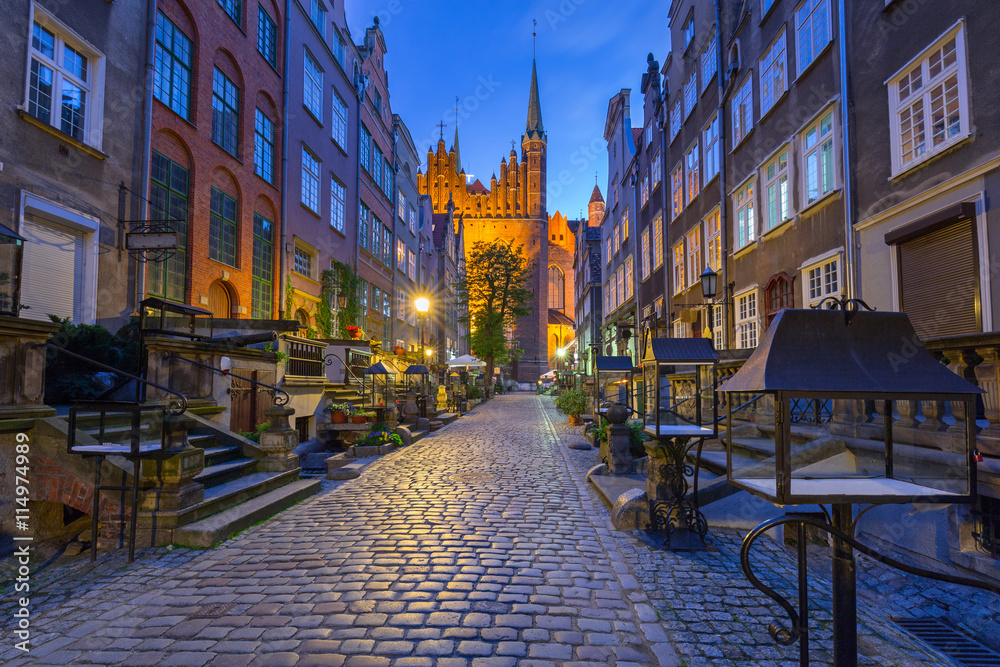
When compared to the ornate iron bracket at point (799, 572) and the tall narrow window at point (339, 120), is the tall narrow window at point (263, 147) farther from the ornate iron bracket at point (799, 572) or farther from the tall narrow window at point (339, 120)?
the ornate iron bracket at point (799, 572)

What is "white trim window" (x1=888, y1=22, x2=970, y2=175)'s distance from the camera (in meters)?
7.97

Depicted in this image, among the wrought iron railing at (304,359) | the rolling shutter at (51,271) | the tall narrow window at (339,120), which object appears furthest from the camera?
the tall narrow window at (339,120)

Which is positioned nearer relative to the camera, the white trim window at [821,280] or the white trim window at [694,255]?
the white trim window at [821,280]

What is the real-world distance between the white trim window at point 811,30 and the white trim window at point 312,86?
16.8 meters

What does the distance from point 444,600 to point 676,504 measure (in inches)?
113

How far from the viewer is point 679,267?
69.2 ft

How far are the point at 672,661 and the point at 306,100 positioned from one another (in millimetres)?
22795

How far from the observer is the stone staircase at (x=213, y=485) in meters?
5.40

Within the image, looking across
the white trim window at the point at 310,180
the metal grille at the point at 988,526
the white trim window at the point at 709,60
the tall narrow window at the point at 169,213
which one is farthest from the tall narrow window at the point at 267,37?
the metal grille at the point at 988,526

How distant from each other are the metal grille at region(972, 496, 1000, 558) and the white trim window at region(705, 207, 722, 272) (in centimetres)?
1312

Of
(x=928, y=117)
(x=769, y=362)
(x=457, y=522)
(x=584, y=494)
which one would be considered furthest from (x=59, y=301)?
(x=928, y=117)

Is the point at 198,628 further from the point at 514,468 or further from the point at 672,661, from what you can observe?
the point at 514,468

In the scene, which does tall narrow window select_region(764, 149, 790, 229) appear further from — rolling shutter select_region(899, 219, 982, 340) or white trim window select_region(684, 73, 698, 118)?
white trim window select_region(684, 73, 698, 118)

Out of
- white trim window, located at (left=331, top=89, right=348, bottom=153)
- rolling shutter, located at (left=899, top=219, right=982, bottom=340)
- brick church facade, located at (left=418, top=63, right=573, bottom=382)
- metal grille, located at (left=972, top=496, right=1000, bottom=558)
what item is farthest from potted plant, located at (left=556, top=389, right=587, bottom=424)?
brick church facade, located at (left=418, top=63, right=573, bottom=382)
